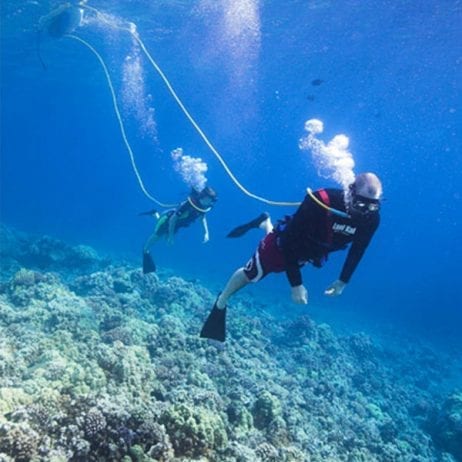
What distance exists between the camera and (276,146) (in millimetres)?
97000

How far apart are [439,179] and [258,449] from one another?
97.9 m

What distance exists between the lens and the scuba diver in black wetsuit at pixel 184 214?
10.0 metres

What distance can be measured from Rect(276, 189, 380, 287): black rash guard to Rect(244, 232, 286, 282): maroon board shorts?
33cm

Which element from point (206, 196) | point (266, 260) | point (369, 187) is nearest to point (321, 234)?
point (369, 187)

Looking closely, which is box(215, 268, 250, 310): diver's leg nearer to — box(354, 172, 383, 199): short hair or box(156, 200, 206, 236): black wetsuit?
box(354, 172, 383, 199): short hair

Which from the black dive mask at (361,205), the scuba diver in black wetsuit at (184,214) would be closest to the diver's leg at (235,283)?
the black dive mask at (361,205)

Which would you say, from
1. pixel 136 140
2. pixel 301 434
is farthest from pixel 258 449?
pixel 136 140

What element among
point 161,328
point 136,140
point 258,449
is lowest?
point 258,449

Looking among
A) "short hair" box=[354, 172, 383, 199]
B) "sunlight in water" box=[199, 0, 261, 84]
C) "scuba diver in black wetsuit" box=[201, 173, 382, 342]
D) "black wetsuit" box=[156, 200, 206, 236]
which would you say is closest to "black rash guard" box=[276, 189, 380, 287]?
"scuba diver in black wetsuit" box=[201, 173, 382, 342]

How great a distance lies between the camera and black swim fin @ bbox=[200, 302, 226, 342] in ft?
20.6

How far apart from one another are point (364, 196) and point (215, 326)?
2990 millimetres

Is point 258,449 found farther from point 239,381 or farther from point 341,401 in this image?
point 341,401

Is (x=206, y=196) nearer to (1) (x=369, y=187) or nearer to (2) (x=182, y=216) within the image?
(2) (x=182, y=216)

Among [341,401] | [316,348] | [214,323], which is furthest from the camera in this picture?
[316,348]
